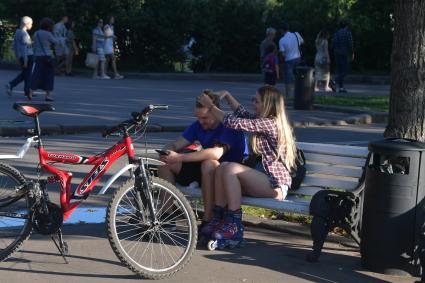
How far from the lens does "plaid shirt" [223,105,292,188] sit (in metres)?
6.40

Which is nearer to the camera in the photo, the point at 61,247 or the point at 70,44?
the point at 61,247

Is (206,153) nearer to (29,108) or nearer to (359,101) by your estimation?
(29,108)

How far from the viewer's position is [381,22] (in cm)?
3020

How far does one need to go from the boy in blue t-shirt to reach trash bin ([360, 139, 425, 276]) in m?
1.26

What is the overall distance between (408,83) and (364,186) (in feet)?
3.95

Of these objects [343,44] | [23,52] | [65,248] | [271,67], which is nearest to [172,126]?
[23,52]

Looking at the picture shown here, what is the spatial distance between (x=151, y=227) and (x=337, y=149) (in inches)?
74.3

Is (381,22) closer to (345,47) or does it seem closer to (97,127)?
(345,47)

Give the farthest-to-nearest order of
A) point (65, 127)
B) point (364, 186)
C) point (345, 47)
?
point (345, 47) → point (65, 127) → point (364, 186)

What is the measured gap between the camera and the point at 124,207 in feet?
18.2

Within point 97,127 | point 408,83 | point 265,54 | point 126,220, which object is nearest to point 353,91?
point 265,54

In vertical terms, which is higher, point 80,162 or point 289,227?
point 80,162

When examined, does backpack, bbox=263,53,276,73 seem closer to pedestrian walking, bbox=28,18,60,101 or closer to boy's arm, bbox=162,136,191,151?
pedestrian walking, bbox=28,18,60,101

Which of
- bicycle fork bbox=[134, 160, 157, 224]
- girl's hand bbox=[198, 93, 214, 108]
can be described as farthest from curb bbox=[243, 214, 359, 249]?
bicycle fork bbox=[134, 160, 157, 224]
